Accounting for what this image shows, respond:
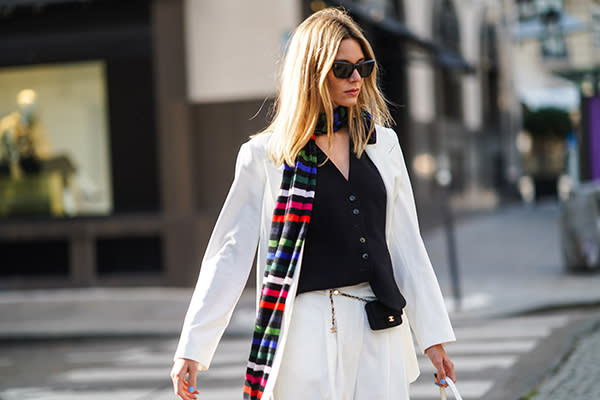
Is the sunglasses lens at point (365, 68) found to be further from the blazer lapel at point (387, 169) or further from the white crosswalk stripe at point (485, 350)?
the white crosswalk stripe at point (485, 350)

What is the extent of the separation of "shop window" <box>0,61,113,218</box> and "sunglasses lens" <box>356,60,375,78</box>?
10401 millimetres

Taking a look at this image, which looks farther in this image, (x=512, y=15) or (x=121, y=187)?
(x=512, y=15)

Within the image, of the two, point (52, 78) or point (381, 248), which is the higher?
point (52, 78)

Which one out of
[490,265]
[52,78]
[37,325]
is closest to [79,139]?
[52,78]


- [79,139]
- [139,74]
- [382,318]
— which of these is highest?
[139,74]

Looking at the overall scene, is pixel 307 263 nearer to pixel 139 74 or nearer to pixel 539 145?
pixel 139 74

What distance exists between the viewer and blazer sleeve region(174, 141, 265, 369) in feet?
8.87

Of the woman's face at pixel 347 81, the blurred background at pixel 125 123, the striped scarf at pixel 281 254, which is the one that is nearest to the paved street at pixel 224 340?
the blurred background at pixel 125 123

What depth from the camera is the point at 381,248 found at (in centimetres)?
272

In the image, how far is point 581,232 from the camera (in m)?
12.1

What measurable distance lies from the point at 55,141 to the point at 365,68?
11022mm

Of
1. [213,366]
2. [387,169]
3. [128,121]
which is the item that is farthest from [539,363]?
[128,121]

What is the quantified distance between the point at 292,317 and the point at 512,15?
33.3 metres

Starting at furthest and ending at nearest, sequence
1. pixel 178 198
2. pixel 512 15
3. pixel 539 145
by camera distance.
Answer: pixel 539 145, pixel 512 15, pixel 178 198
